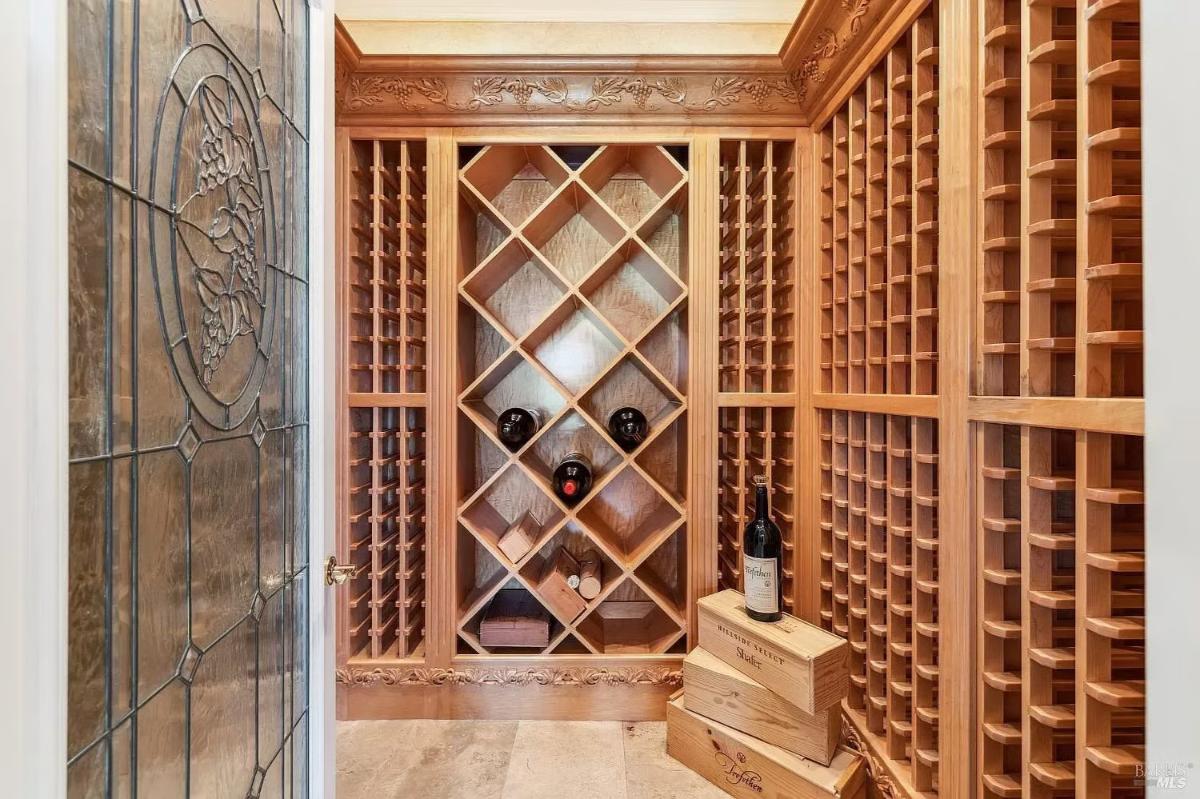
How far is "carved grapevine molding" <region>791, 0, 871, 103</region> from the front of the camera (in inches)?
45.0

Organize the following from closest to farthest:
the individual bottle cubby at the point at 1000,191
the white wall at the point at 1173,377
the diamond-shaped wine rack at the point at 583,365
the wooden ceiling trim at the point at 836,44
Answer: the white wall at the point at 1173,377 < the individual bottle cubby at the point at 1000,191 < the wooden ceiling trim at the point at 836,44 < the diamond-shaped wine rack at the point at 583,365

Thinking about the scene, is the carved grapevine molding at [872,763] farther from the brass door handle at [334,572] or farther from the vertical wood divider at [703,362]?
the brass door handle at [334,572]

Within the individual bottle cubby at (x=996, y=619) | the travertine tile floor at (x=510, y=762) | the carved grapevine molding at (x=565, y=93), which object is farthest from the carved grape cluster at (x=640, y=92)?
the travertine tile floor at (x=510, y=762)

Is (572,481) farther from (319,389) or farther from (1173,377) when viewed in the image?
(1173,377)

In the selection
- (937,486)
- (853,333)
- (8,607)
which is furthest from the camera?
(853,333)

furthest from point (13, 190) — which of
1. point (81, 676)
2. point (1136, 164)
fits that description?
point (1136, 164)

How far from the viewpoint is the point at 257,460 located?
0.77 meters

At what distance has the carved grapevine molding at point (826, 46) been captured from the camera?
45.0 inches

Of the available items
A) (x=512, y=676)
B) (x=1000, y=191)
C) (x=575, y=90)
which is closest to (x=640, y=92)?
(x=575, y=90)

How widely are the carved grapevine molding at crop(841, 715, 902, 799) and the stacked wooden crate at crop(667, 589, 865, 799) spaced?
25 millimetres

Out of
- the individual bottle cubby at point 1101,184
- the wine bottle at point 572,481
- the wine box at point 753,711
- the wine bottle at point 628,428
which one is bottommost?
the wine box at point 753,711

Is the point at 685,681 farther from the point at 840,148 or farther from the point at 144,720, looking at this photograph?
the point at 840,148

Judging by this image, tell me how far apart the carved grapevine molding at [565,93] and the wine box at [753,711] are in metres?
1.48

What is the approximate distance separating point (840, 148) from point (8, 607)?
5.29 feet
